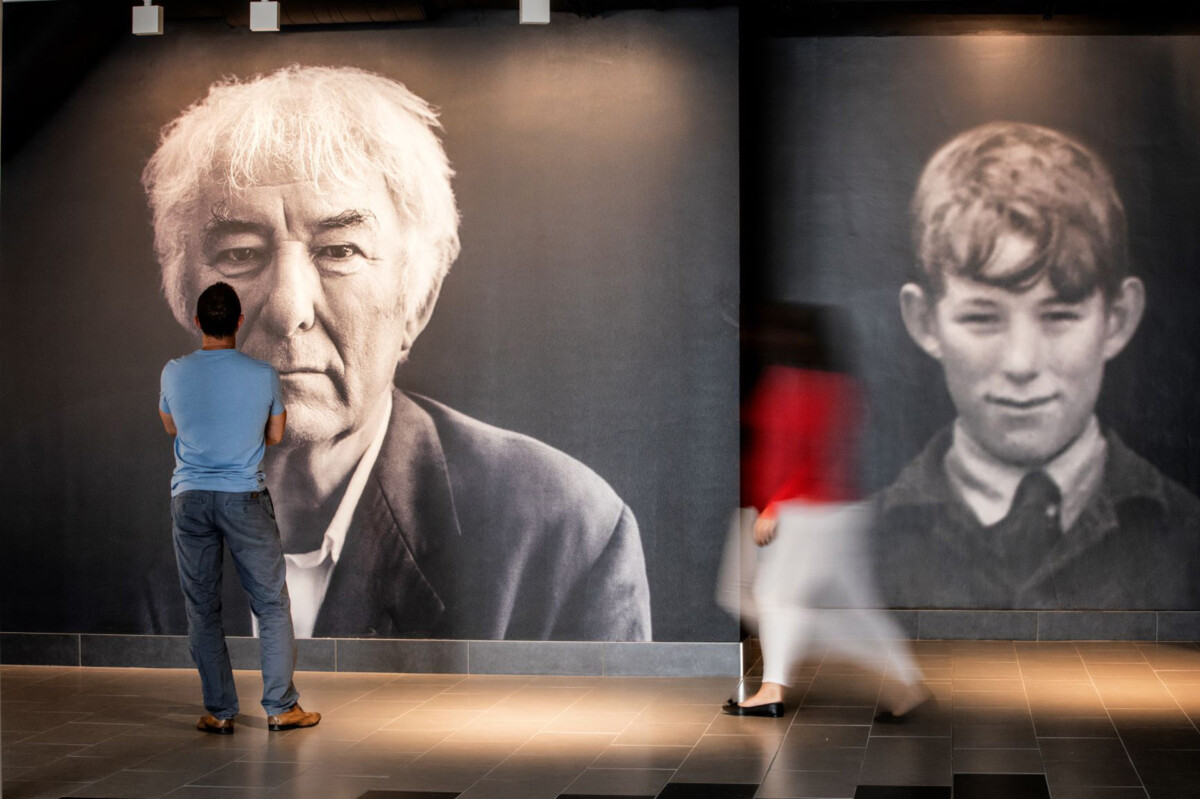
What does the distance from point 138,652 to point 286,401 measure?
1.33m

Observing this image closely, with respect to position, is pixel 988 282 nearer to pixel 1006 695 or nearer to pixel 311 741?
pixel 1006 695

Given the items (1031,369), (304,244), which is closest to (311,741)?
(304,244)

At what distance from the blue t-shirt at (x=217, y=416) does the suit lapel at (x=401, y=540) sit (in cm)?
128

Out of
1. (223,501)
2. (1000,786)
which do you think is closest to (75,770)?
(223,501)

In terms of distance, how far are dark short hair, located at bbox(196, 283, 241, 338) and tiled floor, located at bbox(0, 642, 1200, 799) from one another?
1.44 meters

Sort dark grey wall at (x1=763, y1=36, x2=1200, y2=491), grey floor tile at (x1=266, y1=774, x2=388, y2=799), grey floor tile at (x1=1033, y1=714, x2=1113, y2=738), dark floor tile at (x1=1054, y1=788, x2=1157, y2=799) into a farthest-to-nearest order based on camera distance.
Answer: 1. dark grey wall at (x1=763, y1=36, x2=1200, y2=491)
2. grey floor tile at (x1=1033, y1=714, x2=1113, y2=738)
3. grey floor tile at (x1=266, y1=774, x2=388, y2=799)
4. dark floor tile at (x1=1054, y1=788, x2=1157, y2=799)

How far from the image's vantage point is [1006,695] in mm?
5531

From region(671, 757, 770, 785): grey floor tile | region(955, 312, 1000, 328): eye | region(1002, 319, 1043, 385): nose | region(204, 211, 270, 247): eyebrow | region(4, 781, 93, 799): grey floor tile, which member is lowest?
region(671, 757, 770, 785): grey floor tile

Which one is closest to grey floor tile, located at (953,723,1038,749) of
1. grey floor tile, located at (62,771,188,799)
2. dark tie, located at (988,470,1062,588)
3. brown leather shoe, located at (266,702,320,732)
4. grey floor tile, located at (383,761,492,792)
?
grey floor tile, located at (383,761,492,792)

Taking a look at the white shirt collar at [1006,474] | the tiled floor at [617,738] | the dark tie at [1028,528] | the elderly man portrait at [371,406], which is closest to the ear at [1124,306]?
the white shirt collar at [1006,474]

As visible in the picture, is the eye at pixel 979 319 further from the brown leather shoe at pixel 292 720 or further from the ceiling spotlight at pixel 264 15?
the brown leather shoe at pixel 292 720

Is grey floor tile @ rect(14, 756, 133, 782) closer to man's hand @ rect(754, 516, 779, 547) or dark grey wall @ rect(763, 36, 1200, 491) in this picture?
man's hand @ rect(754, 516, 779, 547)

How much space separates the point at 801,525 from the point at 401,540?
6.62 feet

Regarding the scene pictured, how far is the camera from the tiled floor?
4172mm
